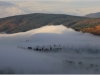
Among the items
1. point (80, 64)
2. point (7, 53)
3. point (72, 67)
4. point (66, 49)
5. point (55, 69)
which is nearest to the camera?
point (55, 69)

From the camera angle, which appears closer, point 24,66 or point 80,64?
point 24,66

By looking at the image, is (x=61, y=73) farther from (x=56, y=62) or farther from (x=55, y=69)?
(x=56, y=62)

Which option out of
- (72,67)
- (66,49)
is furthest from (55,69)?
(66,49)

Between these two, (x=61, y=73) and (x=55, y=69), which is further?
(x=55, y=69)

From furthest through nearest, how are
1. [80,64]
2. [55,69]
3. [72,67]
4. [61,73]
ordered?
[80,64], [72,67], [55,69], [61,73]

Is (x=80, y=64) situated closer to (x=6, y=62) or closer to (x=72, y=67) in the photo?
(x=72, y=67)

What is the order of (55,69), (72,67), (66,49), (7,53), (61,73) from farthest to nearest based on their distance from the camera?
(66,49)
(7,53)
(72,67)
(55,69)
(61,73)

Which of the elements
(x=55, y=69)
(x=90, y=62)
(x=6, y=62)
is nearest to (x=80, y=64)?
(x=90, y=62)

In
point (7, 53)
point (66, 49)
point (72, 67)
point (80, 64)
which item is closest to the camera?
point (72, 67)
